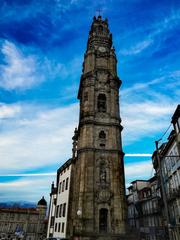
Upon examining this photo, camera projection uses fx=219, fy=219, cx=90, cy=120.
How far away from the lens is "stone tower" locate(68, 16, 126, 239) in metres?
27.8

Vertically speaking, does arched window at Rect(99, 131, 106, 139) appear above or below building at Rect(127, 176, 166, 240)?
above

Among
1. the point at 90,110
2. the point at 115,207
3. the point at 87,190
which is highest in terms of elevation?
the point at 90,110

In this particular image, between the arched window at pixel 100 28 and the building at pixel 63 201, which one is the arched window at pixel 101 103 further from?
the arched window at pixel 100 28

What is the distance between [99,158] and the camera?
31.9m

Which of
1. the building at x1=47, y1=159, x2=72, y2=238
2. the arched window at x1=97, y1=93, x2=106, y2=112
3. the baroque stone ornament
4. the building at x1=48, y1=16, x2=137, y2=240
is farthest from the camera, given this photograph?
the arched window at x1=97, y1=93, x2=106, y2=112

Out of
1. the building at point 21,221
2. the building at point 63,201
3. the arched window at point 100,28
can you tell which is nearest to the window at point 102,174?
the building at point 63,201

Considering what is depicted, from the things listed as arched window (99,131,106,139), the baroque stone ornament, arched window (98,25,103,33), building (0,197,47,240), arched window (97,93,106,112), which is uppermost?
arched window (98,25,103,33)

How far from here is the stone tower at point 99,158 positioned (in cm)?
2784

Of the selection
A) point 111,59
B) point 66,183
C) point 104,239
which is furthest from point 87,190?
point 111,59

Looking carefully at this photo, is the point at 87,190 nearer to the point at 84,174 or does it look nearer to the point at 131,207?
the point at 84,174

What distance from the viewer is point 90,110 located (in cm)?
3531

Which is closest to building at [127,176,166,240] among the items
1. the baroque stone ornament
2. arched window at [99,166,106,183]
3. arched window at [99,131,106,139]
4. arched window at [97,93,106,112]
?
the baroque stone ornament

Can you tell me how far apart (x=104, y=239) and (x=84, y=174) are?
825 cm

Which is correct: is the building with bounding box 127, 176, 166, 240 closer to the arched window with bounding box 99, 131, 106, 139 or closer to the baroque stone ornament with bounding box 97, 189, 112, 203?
the baroque stone ornament with bounding box 97, 189, 112, 203
